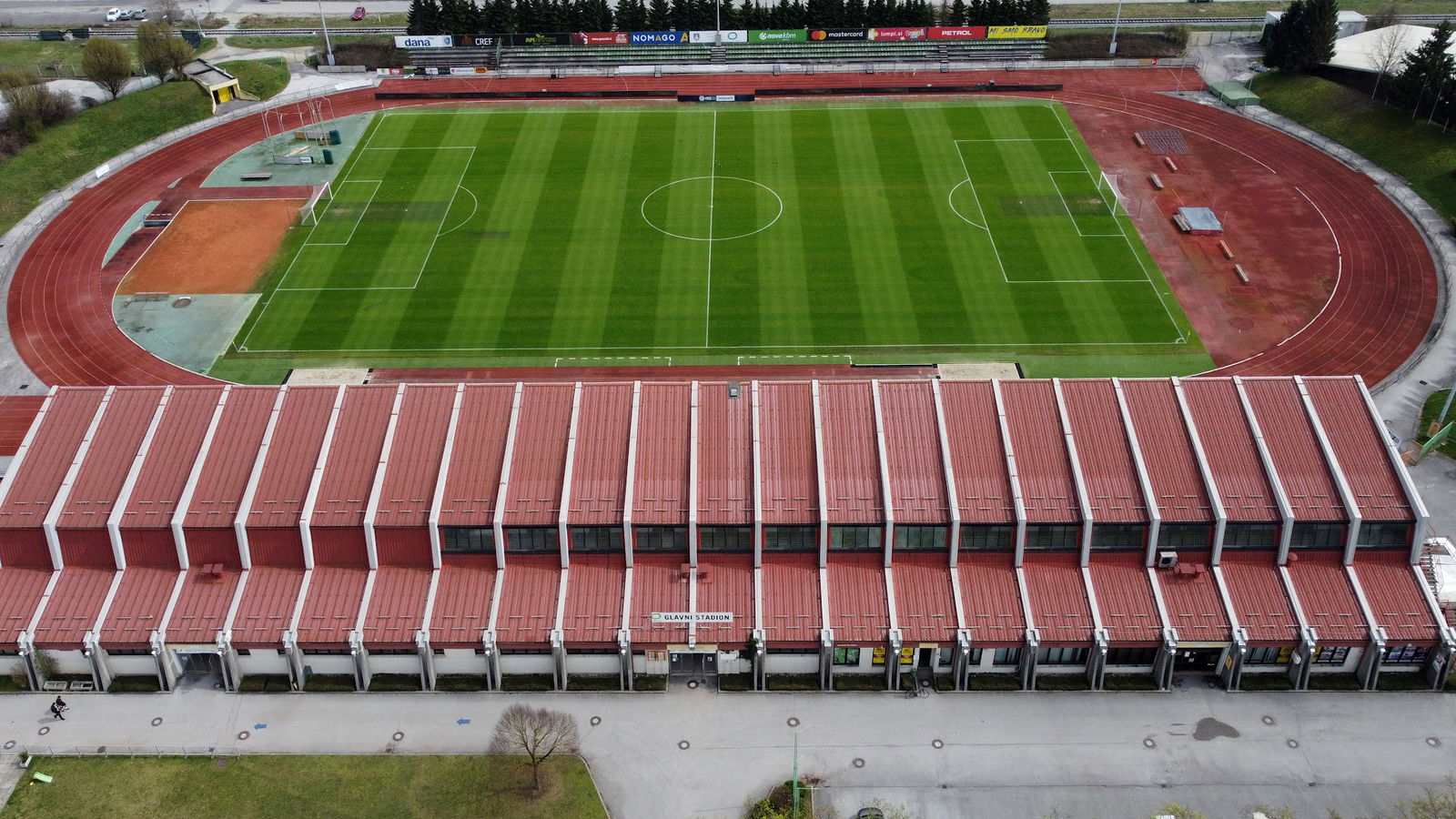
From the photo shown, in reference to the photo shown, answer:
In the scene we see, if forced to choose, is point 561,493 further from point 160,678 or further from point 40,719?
point 40,719

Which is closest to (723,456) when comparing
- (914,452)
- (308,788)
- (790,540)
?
(790,540)

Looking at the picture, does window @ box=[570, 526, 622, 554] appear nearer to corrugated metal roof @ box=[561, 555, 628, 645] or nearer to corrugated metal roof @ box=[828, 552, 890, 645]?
corrugated metal roof @ box=[561, 555, 628, 645]

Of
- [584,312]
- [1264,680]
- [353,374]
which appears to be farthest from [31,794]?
[1264,680]

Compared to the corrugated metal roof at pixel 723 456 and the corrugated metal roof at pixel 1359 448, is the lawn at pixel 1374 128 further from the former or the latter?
the corrugated metal roof at pixel 723 456

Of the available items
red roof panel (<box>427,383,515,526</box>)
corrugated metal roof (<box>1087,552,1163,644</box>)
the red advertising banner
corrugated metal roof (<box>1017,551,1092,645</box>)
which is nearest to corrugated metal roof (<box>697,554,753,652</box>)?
red roof panel (<box>427,383,515,526</box>)

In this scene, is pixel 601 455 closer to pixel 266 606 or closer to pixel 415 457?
pixel 415 457

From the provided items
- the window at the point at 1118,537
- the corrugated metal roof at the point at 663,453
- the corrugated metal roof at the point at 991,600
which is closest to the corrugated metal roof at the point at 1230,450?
the window at the point at 1118,537
